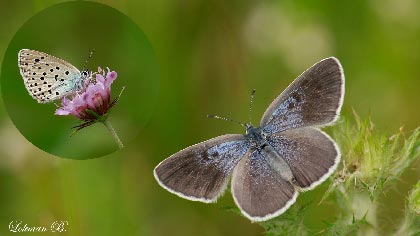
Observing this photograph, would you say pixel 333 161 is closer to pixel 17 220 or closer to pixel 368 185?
pixel 368 185

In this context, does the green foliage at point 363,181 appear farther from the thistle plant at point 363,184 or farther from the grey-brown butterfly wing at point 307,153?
the grey-brown butterfly wing at point 307,153

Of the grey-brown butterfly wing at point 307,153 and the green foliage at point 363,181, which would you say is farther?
the green foliage at point 363,181

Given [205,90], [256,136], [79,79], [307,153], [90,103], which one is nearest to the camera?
[90,103]

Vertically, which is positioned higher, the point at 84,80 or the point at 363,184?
the point at 84,80

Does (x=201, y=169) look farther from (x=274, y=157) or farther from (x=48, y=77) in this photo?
(x=48, y=77)

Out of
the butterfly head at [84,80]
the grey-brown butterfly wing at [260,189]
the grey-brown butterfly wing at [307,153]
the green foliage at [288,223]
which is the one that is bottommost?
the green foliage at [288,223]

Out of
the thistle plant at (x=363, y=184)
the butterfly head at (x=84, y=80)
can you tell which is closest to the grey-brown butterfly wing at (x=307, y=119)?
the thistle plant at (x=363, y=184)

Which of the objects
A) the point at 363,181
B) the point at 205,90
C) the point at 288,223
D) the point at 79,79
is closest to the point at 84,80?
the point at 79,79
